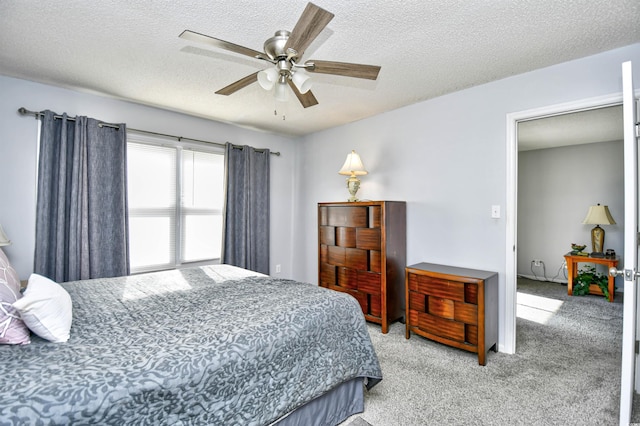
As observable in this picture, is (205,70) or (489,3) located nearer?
(489,3)

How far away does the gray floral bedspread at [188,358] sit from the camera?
1.03 metres

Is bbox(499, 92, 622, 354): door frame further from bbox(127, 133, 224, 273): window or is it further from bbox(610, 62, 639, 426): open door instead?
bbox(127, 133, 224, 273): window

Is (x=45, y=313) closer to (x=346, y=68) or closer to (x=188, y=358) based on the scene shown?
(x=188, y=358)

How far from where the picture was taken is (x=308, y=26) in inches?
55.6

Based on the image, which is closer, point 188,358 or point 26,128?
point 188,358

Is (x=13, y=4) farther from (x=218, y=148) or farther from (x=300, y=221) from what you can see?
(x=300, y=221)

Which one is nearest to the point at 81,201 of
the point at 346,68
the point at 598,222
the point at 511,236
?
the point at 346,68

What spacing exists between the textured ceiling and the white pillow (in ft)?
5.05

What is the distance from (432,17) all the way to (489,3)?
0.29m

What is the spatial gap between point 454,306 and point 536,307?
82.7 inches

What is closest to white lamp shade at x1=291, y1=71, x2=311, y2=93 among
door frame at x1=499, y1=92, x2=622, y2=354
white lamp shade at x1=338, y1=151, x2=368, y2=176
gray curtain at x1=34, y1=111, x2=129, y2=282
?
white lamp shade at x1=338, y1=151, x2=368, y2=176

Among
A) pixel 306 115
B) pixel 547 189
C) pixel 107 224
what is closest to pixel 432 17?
pixel 306 115

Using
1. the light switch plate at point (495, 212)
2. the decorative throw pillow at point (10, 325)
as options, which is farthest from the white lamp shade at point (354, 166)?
the decorative throw pillow at point (10, 325)

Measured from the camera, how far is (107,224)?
10.0 ft
